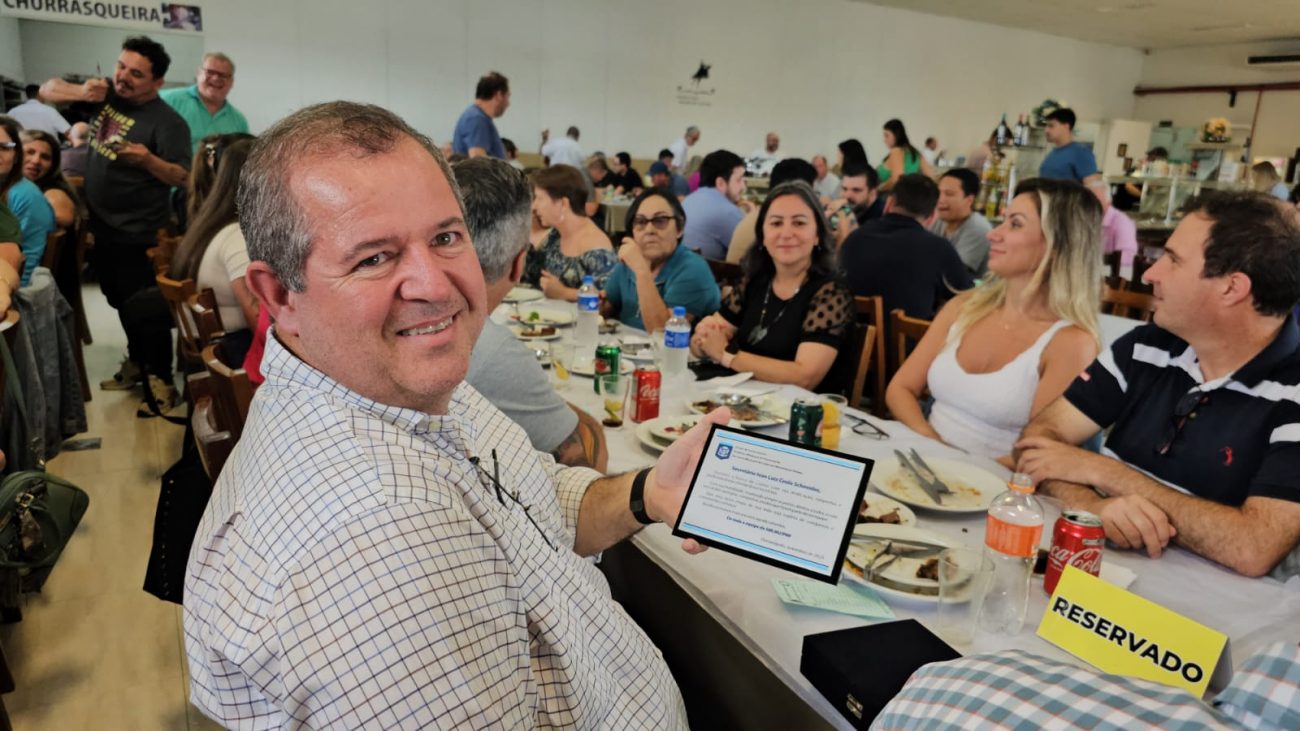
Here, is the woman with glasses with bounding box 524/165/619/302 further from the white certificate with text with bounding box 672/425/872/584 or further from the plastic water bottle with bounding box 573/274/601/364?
the white certificate with text with bounding box 672/425/872/584

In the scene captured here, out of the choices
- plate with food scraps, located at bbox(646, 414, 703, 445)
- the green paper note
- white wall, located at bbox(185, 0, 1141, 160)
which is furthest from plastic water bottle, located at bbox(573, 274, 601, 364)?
white wall, located at bbox(185, 0, 1141, 160)

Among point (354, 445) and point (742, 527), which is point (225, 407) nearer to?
point (354, 445)

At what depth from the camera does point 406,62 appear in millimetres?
9883

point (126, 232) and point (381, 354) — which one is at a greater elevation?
point (381, 354)

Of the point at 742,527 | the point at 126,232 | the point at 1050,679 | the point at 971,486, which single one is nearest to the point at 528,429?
the point at 742,527

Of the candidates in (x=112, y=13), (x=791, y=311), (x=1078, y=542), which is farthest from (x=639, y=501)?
(x=112, y=13)

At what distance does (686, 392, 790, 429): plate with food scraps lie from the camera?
2.13 meters

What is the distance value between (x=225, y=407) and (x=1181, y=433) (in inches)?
75.7

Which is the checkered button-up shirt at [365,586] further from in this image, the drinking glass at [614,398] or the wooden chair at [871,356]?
the wooden chair at [871,356]

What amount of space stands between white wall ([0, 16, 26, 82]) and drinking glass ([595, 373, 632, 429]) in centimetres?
863

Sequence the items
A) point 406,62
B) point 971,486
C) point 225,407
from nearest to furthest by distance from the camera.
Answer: point 225,407 → point 971,486 → point 406,62

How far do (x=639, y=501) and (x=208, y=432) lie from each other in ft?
2.62

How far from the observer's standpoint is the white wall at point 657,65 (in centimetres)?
938

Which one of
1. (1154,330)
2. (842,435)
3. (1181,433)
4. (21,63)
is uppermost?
(21,63)
